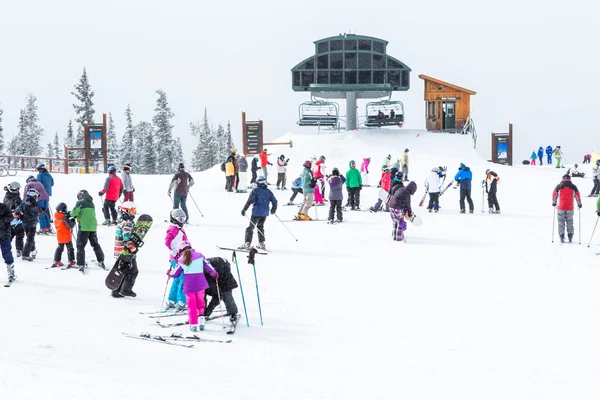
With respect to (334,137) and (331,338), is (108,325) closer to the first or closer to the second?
(331,338)

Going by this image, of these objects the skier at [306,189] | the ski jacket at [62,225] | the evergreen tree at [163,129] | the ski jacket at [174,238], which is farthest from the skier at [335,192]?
the evergreen tree at [163,129]

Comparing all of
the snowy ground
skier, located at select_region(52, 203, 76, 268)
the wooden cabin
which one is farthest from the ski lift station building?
skier, located at select_region(52, 203, 76, 268)

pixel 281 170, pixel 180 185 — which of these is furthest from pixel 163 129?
pixel 180 185

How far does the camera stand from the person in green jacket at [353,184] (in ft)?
73.7

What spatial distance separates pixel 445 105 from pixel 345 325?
135 ft

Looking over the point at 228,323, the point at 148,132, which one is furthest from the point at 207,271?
the point at 148,132

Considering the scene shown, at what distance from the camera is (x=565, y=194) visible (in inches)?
635

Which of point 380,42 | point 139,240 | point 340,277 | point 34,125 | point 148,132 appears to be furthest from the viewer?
point 34,125

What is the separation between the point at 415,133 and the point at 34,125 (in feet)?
200

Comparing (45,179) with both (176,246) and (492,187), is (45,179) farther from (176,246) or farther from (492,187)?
(492,187)

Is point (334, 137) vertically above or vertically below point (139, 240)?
above

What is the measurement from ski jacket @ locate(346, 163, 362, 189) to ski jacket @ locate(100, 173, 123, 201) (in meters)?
8.05

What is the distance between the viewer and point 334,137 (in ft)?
147

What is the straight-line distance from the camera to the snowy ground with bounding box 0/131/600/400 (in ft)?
23.0
